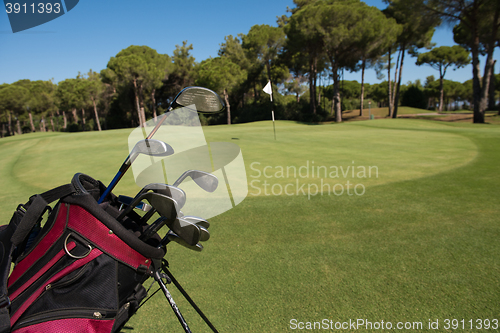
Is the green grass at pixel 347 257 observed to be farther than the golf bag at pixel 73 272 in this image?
Yes

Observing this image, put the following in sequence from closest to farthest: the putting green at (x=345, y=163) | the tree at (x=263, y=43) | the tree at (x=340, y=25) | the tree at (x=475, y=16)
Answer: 1. the putting green at (x=345, y=163)
2. the tree at (x=475, y=16)
3. the tree at (x=340, y=25)
4. the tree at (x=263, y=43)

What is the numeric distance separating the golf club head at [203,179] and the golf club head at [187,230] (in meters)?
0.28

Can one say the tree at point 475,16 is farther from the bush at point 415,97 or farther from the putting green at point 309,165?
the bush at point 415,97

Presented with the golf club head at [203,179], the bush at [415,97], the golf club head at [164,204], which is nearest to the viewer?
the golf club head at [164,204]

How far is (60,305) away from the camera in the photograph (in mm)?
1229

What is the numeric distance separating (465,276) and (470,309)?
0.51 metres

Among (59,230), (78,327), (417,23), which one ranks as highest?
(417,23)

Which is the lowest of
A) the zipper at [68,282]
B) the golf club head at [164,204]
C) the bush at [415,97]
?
the zipper at [68,282]

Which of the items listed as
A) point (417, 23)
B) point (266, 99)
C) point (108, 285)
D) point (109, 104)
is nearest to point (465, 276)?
point (108, 285)

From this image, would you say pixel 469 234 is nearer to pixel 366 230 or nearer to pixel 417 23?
pixel 366 230

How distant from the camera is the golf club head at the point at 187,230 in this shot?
3.94 ft

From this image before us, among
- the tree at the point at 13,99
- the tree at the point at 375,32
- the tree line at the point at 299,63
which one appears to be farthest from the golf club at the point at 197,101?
the tree at the point at 13,99

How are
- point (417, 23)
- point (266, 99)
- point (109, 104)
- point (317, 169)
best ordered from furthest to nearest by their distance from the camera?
point (109, 104)
point (266, 99)
point (417, 23)
point (317, 169)

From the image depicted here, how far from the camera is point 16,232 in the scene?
133cm
